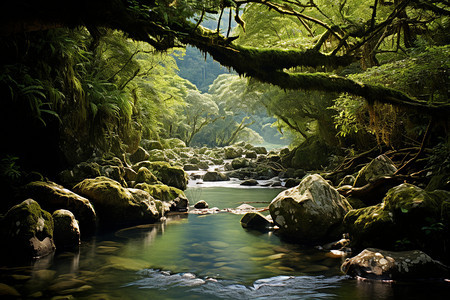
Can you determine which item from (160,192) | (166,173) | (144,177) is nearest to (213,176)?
(166,173)

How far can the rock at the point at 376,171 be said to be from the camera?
7.74 m

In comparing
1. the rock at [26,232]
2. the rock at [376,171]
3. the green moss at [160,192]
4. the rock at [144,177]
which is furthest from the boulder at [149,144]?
the rock at [26,232]

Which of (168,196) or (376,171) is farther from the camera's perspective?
(168,196)

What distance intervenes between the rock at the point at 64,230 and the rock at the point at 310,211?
13.2ft

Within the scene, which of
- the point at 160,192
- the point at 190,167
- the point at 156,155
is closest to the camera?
the point at 160,192

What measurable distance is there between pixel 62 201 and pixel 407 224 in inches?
239

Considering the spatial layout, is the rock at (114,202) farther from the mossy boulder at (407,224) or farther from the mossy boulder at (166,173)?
the mossy boulder at (166,173)

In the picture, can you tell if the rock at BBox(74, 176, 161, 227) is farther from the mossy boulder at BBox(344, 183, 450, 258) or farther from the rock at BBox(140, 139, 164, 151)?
the rock at BBox(140, 139, 164, 151)

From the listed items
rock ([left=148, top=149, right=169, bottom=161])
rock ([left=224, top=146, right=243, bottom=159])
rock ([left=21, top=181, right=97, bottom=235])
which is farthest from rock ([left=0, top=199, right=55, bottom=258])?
rock ([left=224, top=146, right=243, bottom=159])

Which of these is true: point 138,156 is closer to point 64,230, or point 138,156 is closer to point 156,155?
point 156,155

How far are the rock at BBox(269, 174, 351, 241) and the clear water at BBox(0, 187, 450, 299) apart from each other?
447 millimetres

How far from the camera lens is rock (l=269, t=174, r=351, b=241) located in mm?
6156

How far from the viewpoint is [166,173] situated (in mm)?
13117

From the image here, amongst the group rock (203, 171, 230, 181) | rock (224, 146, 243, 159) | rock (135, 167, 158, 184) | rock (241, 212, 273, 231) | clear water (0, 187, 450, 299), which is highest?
rock (224, 146, 243, 159)
